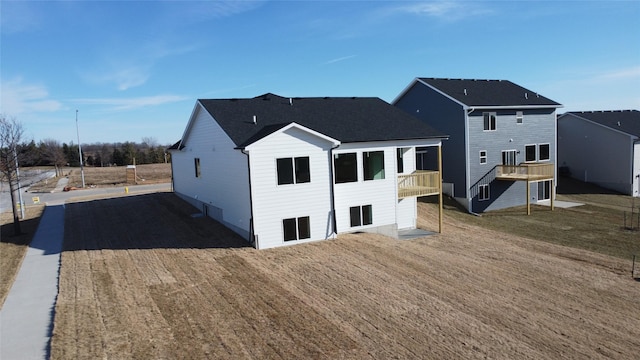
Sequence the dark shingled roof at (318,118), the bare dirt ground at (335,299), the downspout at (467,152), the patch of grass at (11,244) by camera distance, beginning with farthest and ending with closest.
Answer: the downspout at (467,152), the dark shingled roof at (318,118), the patch of grass at (11,244), the bare dirt ground at (335,299)

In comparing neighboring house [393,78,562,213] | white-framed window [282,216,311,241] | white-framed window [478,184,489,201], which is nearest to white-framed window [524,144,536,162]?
neighboring house [393,78,562,213]

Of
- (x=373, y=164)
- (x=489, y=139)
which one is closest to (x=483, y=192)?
(x=489, y=139)

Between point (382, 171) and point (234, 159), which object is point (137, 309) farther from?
point (382, 171)

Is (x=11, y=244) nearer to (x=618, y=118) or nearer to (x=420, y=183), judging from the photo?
(x=420, y=183)

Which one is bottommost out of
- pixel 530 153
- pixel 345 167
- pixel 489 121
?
pixel 530 153

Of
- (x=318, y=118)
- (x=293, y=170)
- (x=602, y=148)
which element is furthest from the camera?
(x=602, y=148)

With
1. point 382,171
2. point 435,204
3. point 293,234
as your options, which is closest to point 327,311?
point 293,234

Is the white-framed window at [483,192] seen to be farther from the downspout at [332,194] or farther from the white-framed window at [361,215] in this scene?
the downspout at [332,194]

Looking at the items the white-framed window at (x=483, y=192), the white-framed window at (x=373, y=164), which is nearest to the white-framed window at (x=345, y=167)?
the white-framed window at (x=373, y=164)
